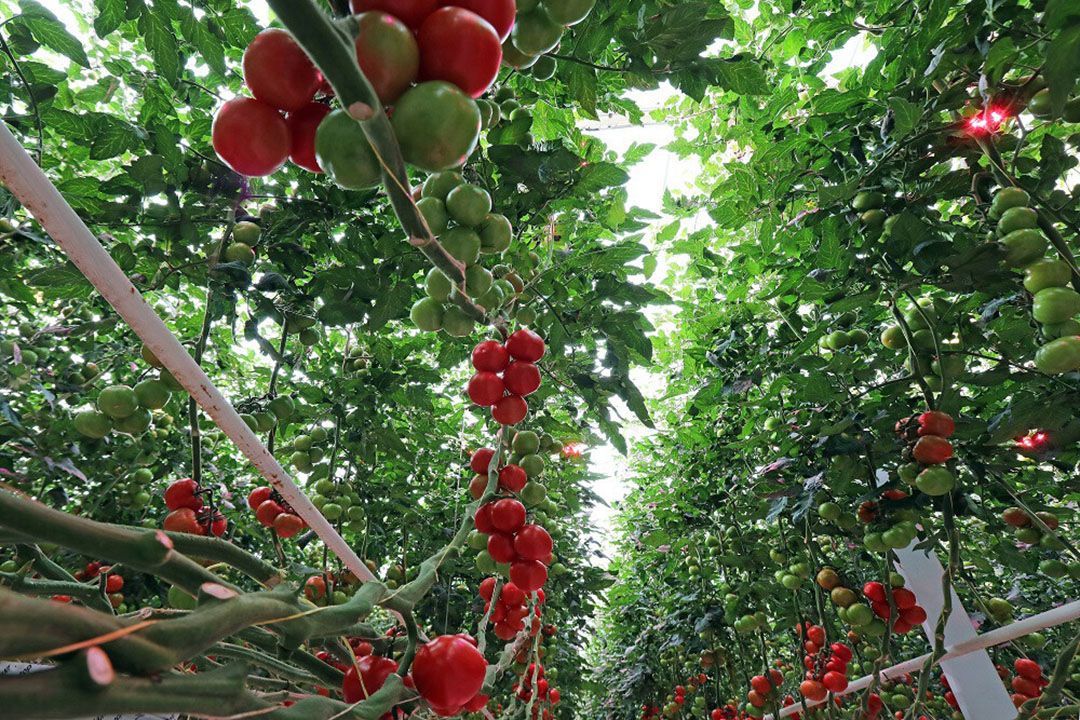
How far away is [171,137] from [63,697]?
4.32ft

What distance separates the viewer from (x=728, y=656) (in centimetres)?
344

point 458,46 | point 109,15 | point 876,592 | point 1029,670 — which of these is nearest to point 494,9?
point 458,46

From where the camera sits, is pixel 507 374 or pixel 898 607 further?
pixel 898 607

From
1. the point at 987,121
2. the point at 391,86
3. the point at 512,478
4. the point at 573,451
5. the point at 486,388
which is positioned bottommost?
the point at 391,86

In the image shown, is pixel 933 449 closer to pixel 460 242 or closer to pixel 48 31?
pixel 460 242

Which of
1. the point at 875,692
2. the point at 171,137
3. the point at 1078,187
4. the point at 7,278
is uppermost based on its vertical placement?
the point at 7,278

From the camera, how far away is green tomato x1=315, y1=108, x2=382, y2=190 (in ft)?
1.53

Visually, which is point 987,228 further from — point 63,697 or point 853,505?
point 63,697

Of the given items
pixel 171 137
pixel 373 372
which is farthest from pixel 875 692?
pixel 171 137

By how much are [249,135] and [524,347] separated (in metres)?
0.83

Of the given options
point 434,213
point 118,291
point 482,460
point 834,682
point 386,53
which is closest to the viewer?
point 386,53

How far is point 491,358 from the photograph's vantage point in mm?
1268

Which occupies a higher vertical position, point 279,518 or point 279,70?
point 279,518

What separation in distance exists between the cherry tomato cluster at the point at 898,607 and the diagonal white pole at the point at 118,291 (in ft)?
6.10
